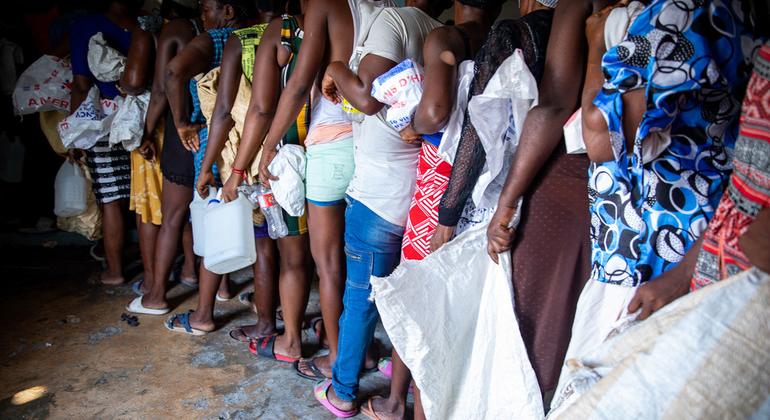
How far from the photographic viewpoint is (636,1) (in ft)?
3.63

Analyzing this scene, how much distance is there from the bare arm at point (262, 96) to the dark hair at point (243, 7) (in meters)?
0.59

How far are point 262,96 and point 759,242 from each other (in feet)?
5.81

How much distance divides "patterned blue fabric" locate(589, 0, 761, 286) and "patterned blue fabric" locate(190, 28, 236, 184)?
1859mm

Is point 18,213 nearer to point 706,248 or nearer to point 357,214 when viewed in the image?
point 357,214

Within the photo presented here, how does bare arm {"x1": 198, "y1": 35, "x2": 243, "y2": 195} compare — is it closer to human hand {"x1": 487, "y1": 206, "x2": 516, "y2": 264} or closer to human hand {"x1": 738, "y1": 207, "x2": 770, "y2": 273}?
human hand {"x1": 487, "y1": 206, "x2": 516, "y2": 264}

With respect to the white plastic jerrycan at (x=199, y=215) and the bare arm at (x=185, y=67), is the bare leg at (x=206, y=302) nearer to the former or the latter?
the white plastic jerrycan at (x=199, y=215)

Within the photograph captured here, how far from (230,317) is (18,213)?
2.73 meters

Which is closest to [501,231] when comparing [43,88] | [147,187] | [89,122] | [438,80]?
[438,80]

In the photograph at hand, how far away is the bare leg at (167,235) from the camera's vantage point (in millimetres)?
2857

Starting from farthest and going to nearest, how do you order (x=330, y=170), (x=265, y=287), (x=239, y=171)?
(x=265, y=287) → (x=239, y=171) → (x=330, y=170)

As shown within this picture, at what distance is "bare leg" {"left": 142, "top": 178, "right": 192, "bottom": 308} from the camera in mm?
2857

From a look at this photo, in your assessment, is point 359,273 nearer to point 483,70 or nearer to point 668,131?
point 483,70

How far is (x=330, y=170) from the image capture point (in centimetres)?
207

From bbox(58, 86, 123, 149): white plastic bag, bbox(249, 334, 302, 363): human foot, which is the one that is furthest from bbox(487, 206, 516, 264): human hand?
bbox(58, 86, 123, 149): white plastic bag
